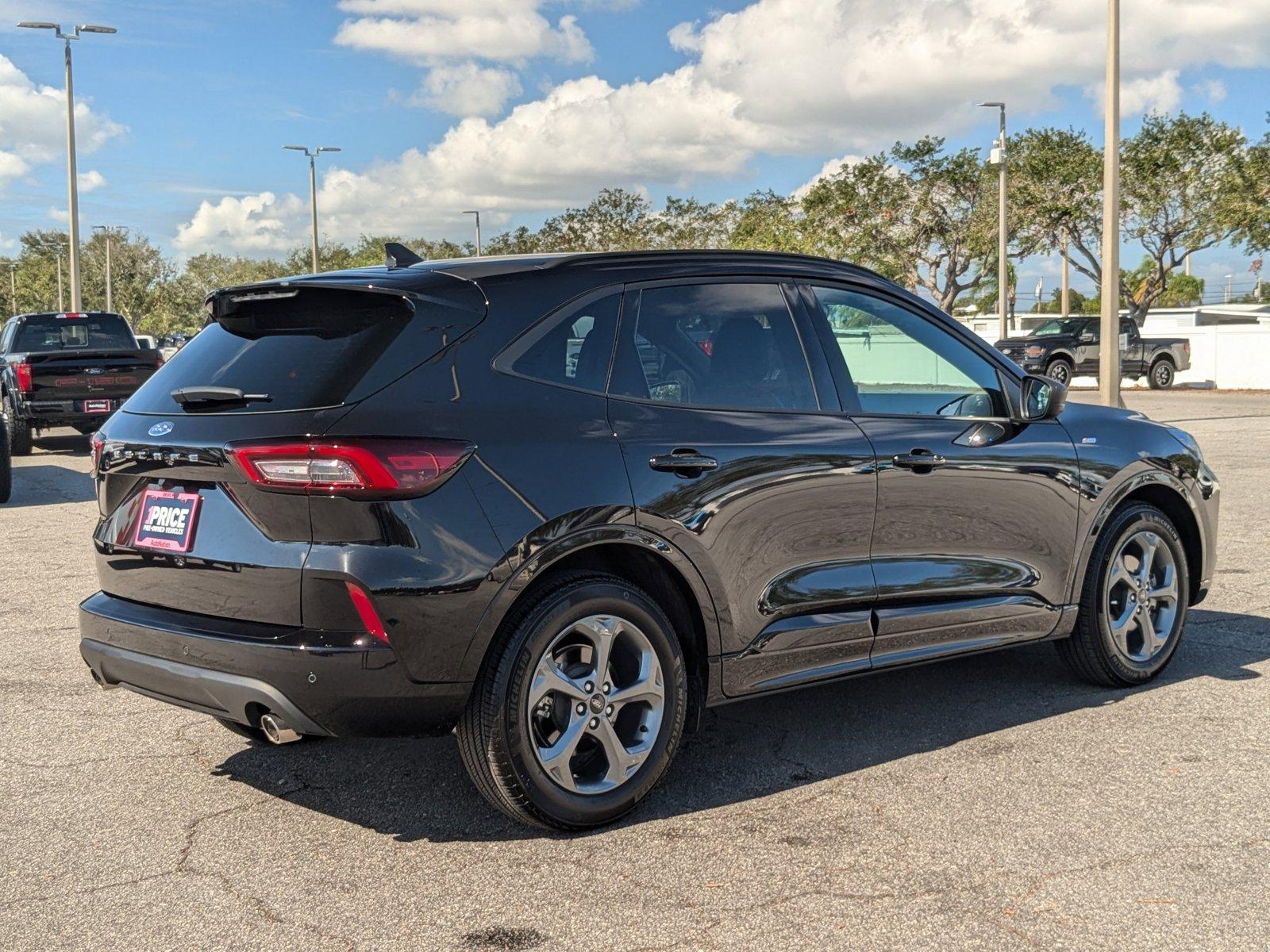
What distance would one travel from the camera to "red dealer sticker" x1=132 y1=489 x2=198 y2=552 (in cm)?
409

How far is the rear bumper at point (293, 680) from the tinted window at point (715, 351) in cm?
115

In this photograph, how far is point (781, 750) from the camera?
16.6ft

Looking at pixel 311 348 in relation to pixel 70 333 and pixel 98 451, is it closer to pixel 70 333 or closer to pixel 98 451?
pixel 98 451

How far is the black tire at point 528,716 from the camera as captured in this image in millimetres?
3992

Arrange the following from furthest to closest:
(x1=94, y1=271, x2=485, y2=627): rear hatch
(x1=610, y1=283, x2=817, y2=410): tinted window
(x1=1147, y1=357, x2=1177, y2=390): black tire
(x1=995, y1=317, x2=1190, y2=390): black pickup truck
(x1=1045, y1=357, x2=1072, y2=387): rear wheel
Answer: (x1=1147, y1=357, x2=1177, y2=390): black tire → (x1=995, y1=317, x2=1190, y2=390): black pickup truck → (x1=1045, y1=357, x2=1072, y2=387): rear wheel → (x1=610, y1=283, x2=817, y2=410): tinted window → (x1=94, y1=271, x2=485, y2=627): rear hatch

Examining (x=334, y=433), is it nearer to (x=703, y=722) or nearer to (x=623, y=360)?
(x=623, y=360)

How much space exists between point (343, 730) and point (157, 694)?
0.72m

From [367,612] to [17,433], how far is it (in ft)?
55.0

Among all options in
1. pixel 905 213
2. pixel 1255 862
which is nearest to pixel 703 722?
pixel 1255 862

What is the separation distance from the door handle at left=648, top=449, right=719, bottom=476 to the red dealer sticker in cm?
139

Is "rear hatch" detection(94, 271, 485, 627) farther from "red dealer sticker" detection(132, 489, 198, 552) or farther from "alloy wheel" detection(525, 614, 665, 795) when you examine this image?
"alloy wheel" detection(525, 614, 665, 795)

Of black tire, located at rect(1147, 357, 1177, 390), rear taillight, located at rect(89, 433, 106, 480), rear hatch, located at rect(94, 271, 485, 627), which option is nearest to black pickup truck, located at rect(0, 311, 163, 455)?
rear taillight, located at rect(89, 433, 106, 480)

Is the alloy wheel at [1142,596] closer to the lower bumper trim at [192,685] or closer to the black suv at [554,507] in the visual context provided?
the black suv at [554,507]

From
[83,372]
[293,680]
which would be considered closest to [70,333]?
[83,372]
